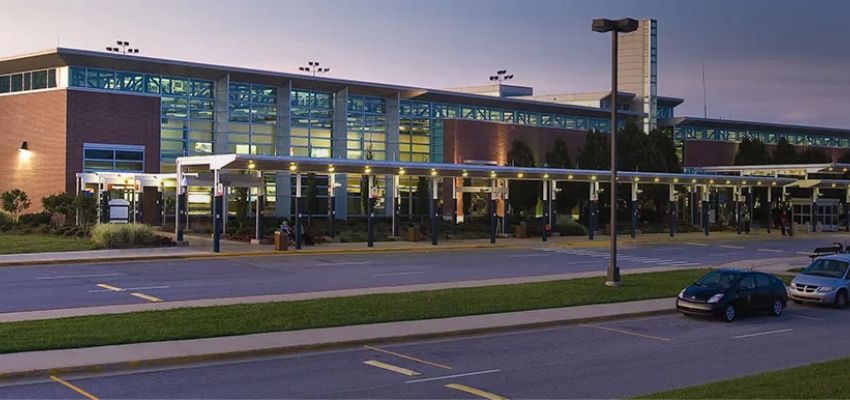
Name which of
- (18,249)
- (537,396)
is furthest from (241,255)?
(537,396)

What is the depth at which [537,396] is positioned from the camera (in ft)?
37.0

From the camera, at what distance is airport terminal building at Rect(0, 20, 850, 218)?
162 feet

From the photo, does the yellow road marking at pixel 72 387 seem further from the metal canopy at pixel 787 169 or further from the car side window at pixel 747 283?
the metal canopy at pixel 787 169

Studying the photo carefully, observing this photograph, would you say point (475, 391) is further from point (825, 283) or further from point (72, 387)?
point (825, 283)

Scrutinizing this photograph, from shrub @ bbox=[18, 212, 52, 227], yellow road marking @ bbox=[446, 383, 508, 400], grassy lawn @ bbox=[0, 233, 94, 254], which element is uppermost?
shrub @ bbox=[18, 212, 52, 227]

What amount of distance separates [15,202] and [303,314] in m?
34.6

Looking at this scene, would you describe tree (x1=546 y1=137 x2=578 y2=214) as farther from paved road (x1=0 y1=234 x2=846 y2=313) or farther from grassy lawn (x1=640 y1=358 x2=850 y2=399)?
grassy lawn (x1=640 y1=358 x2=850 y2=399)

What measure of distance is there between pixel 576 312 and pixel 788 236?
4586cm

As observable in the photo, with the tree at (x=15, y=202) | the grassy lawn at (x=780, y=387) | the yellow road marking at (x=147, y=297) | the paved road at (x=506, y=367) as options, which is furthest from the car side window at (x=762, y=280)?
the tree at (x=15, y=202)

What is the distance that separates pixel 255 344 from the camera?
1450 cm

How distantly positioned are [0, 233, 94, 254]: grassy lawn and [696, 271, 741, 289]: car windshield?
2370cm

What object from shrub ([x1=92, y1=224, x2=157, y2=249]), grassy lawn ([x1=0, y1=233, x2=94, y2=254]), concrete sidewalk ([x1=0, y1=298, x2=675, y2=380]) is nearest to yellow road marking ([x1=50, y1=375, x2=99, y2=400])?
concrete sidewalk ([x1=0, y1=298, x2=675, y2=380])

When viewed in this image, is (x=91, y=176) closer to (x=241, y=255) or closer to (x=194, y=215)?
(x=194, y=215)

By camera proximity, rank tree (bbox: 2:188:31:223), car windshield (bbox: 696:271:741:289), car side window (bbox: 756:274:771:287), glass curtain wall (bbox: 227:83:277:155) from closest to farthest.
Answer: car windshield (bbox: 696:271:741:289), car side window (bbox: 756:274:771:287), tree (bbox: 2:188:31:223), glass curtain wall (bbox: 227:83:277:155)
